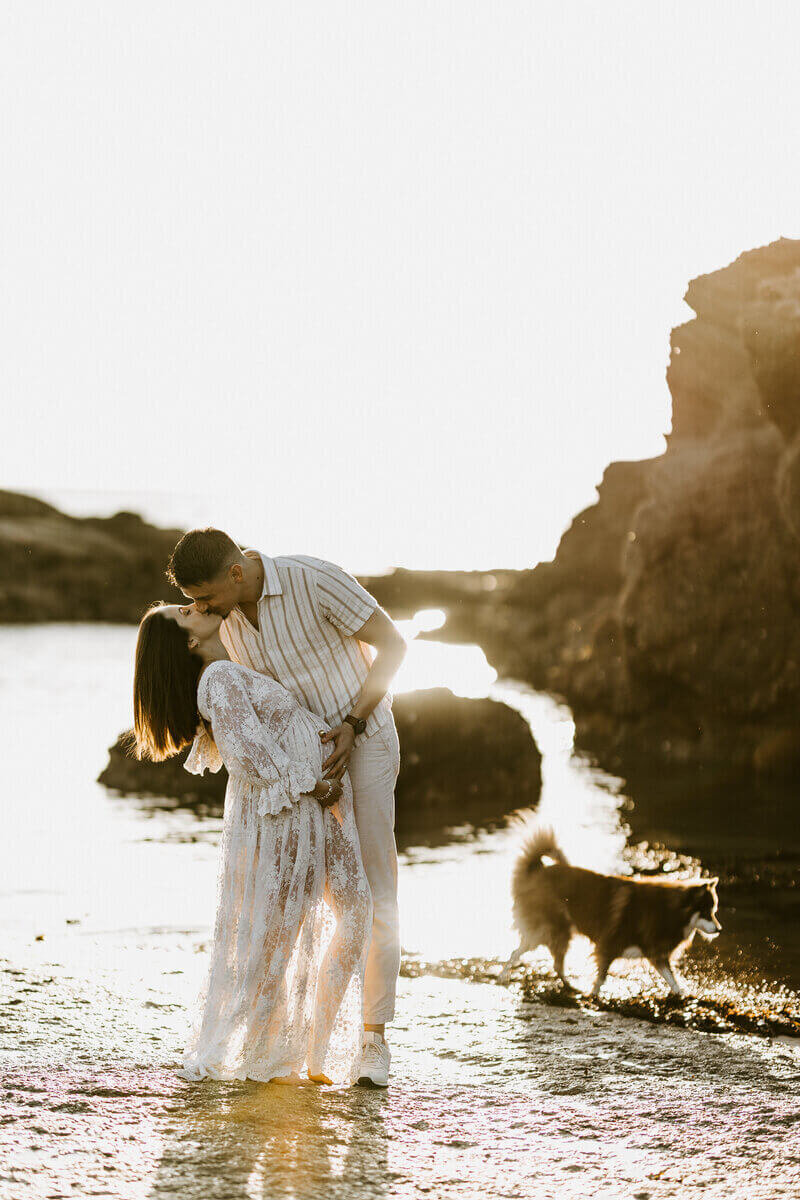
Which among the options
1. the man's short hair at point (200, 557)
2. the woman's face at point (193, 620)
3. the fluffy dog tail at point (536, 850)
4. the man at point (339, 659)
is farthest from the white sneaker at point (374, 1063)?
the fluffy dog tail at point (536, 850)

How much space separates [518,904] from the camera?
6.44 meters

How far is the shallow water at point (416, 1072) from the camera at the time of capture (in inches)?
149

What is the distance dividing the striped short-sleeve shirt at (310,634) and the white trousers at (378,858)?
97 mm

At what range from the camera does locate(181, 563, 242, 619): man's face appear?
14.1 feet

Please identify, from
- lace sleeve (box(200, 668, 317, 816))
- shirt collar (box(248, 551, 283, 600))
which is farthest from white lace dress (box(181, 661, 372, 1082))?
shirt collar (box(248, 551, 283, 600))

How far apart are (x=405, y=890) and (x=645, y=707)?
33.7 ft

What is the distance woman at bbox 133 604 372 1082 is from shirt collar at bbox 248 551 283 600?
0.23 m

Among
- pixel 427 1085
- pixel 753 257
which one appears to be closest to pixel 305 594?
pixel 427 1085

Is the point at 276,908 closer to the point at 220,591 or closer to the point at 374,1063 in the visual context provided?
the point at 374,1063

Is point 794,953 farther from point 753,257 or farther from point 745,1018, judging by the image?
point 753,257

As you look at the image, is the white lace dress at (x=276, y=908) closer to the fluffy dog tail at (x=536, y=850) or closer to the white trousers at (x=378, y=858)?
the white trousers at (x=378, y=858)

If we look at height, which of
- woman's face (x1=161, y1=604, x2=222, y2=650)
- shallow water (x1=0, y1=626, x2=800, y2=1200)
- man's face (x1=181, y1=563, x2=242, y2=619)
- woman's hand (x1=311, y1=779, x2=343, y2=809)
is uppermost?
man's face (x1=181, y1=563, x2=242, y2=619)

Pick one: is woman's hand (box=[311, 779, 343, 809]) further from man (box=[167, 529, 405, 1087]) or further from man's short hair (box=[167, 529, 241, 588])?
man's short hair (box=[167, 529, 241, 588])

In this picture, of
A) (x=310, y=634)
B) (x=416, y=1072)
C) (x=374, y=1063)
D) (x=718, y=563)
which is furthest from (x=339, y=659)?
(x=718, y=563)
